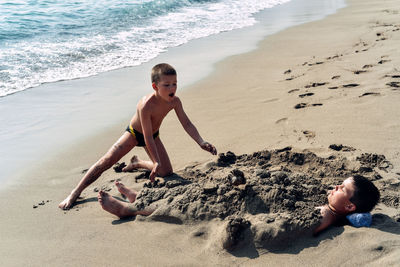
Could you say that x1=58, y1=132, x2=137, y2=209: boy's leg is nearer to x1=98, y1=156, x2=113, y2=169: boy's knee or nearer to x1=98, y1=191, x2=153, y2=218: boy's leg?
x1=98, y1=156, x2=113, y2=169: boy's knee

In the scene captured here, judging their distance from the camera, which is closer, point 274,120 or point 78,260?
point 78,260

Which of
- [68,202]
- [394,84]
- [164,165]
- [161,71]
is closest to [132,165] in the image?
[164,165]

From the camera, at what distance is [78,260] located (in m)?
2.60

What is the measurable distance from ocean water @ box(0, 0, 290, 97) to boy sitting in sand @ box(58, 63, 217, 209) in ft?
11.2

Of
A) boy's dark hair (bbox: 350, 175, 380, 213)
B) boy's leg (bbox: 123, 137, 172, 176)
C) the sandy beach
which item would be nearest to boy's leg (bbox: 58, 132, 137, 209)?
the sandy beach

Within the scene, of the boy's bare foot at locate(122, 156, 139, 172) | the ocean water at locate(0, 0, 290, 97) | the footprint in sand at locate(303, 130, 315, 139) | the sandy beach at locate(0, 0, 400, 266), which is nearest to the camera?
the sandy beach at locate(0, 0, 400, 266)

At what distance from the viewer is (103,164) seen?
3.66m

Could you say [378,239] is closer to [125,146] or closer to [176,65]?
[125,146]

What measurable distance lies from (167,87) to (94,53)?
5796 millimetres

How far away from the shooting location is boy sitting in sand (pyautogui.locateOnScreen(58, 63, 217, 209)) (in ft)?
11.1

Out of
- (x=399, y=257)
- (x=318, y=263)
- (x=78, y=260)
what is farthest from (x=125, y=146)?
(x=399, y=257)

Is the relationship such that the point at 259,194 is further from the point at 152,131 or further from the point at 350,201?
the point at 152,131

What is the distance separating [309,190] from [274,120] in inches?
69.9

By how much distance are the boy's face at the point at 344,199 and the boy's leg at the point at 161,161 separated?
4.99 ft
